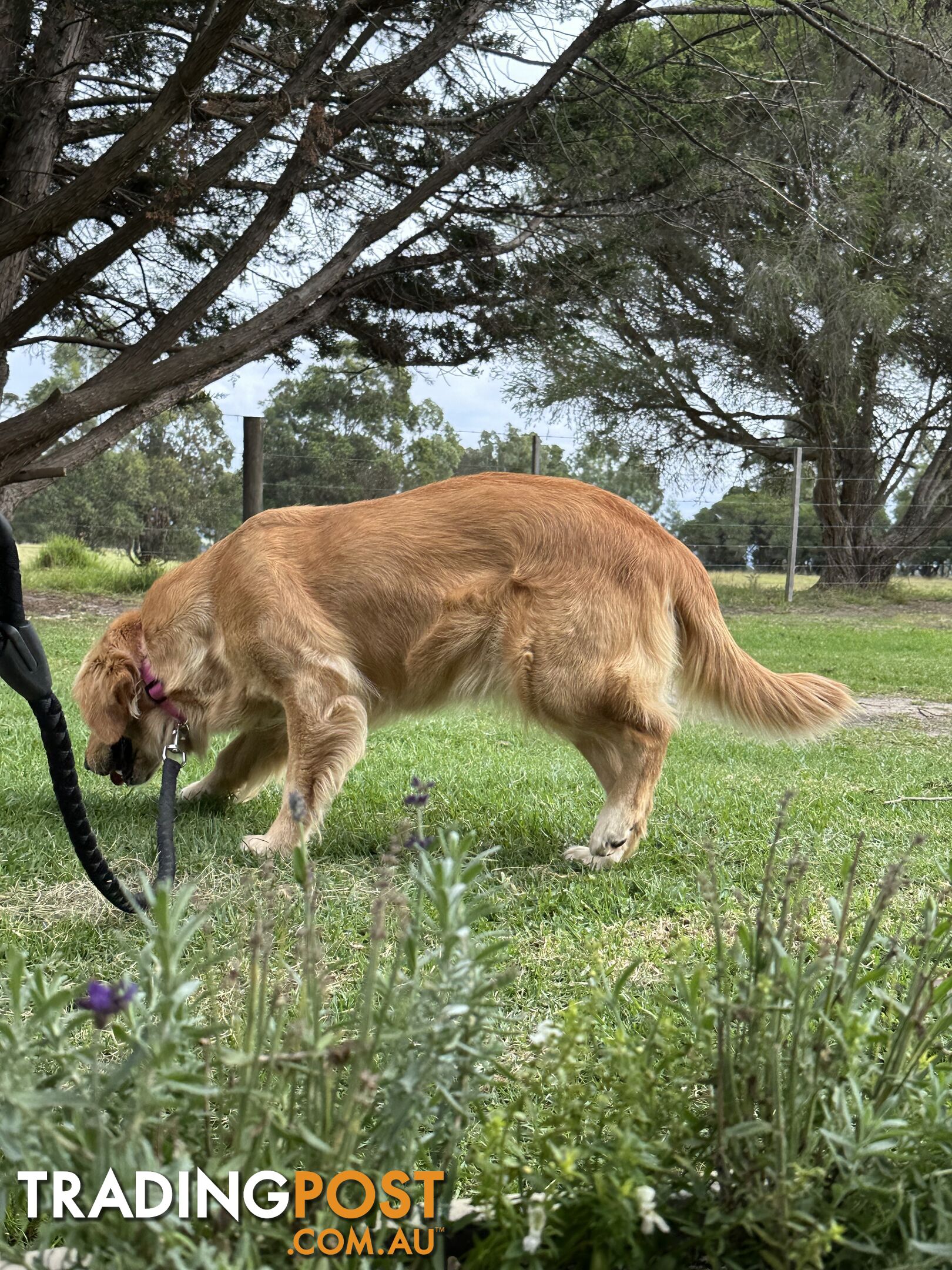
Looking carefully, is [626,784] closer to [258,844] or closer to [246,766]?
[258,844]

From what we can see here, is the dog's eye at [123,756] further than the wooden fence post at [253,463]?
No

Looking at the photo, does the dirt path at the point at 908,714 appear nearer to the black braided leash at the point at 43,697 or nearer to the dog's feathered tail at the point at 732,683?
the dog's feathered tail at the point at 732,683

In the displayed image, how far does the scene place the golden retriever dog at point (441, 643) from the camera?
9.65 ft

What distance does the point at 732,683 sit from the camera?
10.0 feet

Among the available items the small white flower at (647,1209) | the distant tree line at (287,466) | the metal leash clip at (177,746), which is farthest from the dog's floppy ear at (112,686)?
the distant tree line at (287,466)

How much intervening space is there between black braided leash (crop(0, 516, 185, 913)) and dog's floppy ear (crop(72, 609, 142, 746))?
1181 mm


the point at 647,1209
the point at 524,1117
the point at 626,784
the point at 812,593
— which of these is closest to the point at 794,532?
the point at 812,593

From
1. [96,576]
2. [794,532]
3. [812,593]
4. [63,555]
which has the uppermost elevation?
[794,532]

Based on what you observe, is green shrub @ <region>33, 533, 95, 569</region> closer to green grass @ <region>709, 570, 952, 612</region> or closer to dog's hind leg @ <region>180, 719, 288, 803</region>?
green grass @ <region>709, 570, 952, 612</region>

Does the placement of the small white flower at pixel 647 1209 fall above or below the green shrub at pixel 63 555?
below

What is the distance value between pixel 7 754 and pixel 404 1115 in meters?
3.87

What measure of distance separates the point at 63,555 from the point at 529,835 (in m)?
10.9

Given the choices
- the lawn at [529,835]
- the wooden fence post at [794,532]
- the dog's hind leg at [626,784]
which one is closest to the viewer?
the lawn at [529,835]

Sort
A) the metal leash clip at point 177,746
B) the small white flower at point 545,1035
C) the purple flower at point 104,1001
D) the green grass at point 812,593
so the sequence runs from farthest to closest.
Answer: the green grass at point 812,593
the metal leash clip at point 177,746
the small white flower at point 545,1035
the purple flower at point 104,1001
